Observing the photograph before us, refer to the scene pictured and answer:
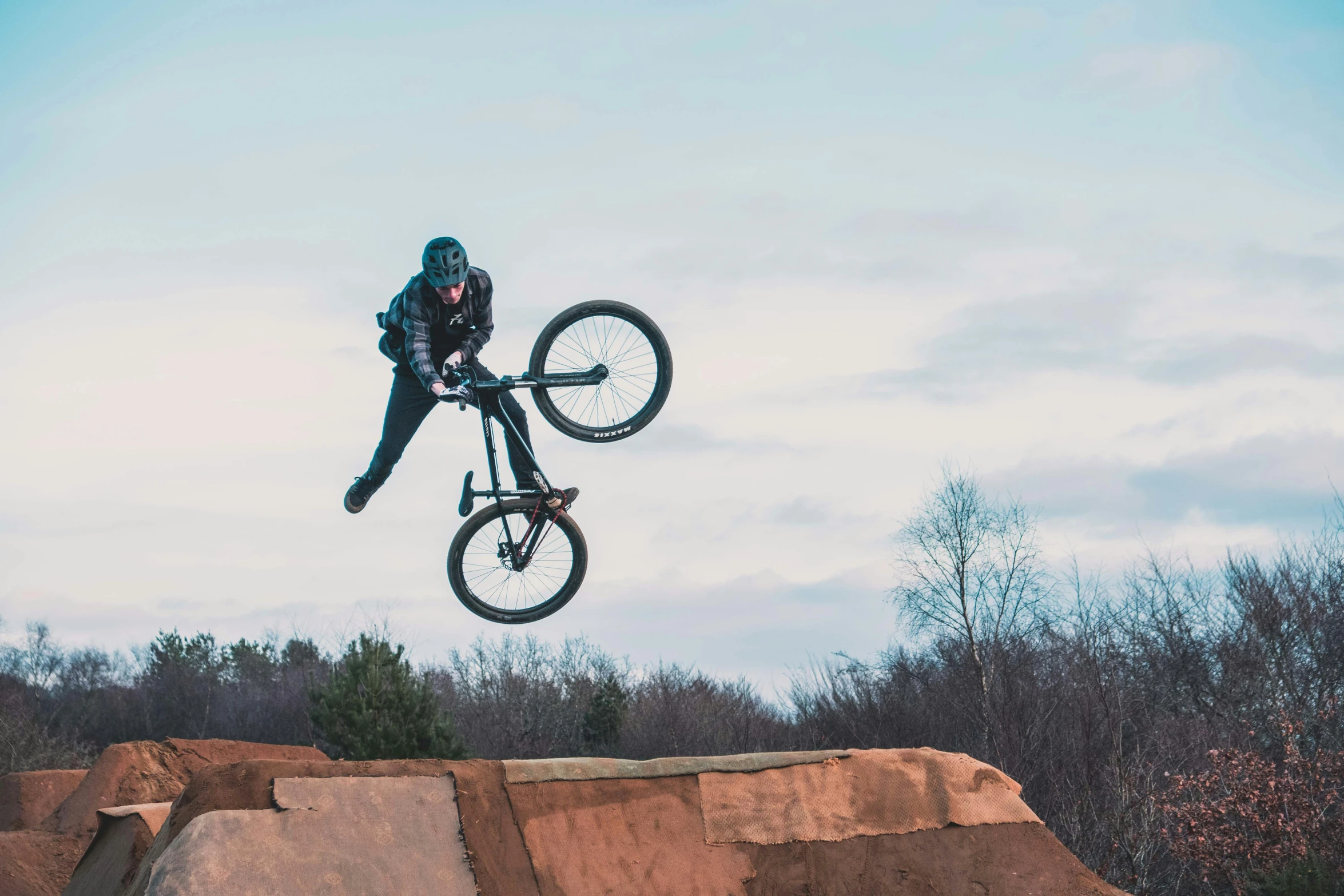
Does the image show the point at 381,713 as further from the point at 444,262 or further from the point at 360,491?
the point at 444,262

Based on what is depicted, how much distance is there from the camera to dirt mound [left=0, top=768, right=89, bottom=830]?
14.5m

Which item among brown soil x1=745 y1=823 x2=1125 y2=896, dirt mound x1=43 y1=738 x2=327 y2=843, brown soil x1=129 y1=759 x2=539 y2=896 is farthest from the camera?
dirt mound x1=43 y1=738 x2=327 y2=843

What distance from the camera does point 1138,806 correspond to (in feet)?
54.5

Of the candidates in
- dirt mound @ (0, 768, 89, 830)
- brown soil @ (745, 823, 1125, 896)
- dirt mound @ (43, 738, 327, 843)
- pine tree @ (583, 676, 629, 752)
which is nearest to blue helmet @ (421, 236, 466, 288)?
brown soil @ (745, 823, 1125, 896)

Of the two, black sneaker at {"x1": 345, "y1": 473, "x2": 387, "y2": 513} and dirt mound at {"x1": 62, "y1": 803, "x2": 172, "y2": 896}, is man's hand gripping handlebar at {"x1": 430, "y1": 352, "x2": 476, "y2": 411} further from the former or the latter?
dirt mound at {"x1": 62, "y1": 803, "x2": 172, "y2": 896}

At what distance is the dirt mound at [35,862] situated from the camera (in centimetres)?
1158

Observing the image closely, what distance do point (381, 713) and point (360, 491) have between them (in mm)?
16270

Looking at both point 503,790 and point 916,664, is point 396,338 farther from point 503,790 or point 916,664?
point 916,664

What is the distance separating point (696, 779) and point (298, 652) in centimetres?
3971

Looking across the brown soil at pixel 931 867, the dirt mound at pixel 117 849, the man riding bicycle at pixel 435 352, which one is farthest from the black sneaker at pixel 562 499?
the dirt mound at pixel 117 849

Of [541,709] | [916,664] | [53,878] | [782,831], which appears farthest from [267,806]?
[541,709]

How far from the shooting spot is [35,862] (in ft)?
40.0

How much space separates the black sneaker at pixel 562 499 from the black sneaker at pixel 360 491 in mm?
1254

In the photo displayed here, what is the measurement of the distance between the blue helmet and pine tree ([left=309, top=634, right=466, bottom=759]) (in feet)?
55.7
